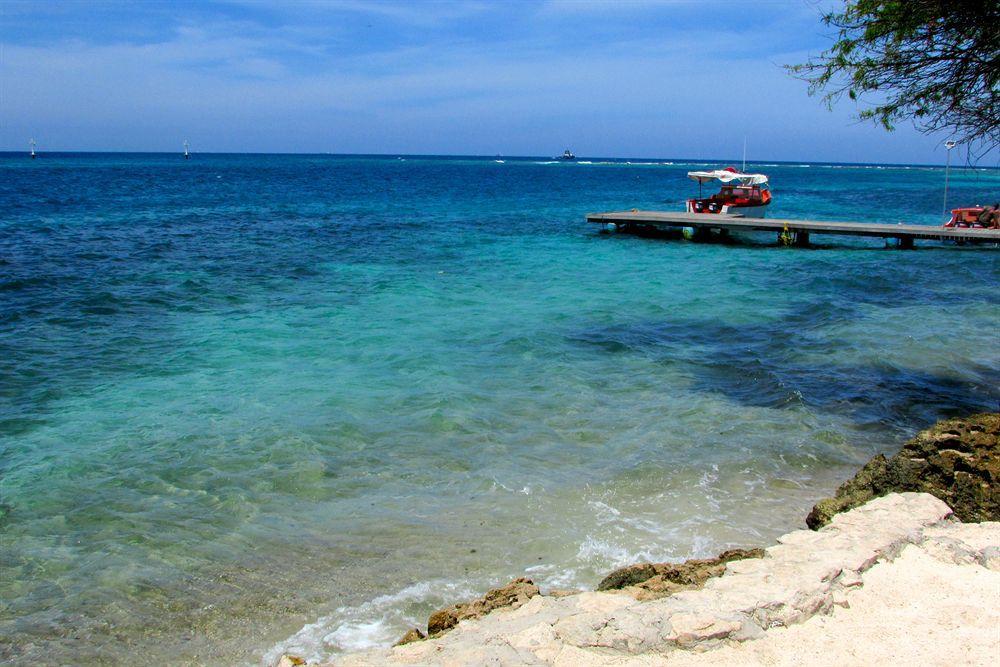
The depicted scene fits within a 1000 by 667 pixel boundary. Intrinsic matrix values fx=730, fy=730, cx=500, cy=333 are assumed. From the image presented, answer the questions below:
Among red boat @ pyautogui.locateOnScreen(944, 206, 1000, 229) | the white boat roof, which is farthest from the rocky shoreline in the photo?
the white boat roof

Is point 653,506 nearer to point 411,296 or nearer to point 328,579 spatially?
point 328,579

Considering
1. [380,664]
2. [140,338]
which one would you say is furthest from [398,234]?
[380,664]

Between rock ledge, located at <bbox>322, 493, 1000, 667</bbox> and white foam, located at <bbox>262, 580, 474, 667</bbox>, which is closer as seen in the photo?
rock ledge, located at <bbox>322, 493, 1000, 667</bbox>

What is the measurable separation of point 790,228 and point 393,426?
80.4ft

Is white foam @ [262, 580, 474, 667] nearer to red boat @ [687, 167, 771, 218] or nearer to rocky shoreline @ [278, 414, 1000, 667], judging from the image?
rocky shoreline @ [278, 414, 1000, 667]

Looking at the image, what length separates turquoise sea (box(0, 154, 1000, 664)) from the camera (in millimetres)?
5949

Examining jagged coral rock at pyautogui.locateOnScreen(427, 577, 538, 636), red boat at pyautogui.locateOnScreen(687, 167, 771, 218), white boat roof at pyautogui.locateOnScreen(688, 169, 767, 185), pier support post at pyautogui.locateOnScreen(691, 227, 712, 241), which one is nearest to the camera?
jagged coral rock at pyautogui.locateOnScreen(427, 577, 538, 636)

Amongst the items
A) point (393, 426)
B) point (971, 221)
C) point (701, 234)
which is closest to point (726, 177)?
point (701, 234)

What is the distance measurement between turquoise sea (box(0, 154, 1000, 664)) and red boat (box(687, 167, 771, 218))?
44.7 feet

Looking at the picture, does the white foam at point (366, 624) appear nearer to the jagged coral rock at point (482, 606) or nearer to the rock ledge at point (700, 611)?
the jagged coral rock at point (482, 606)

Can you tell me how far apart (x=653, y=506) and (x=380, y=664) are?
390 cm

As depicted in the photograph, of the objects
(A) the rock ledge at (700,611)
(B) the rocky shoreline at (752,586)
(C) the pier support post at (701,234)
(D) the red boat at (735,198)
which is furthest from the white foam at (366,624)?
(D) the red boat at (735,198)

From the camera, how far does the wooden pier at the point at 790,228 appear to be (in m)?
27.4

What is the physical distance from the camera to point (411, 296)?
58.0ft
